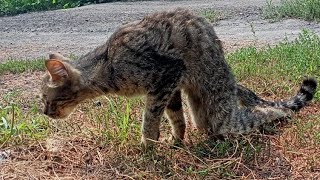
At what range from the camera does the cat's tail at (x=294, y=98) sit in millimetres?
5352

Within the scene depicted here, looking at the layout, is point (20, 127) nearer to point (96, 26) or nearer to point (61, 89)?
point (61, 89)

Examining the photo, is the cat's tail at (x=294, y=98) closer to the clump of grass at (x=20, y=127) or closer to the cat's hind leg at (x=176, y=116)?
the cat's hind leg at (x=176, y=116)

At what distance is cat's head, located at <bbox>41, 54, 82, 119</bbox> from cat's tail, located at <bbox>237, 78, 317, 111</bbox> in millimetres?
1483

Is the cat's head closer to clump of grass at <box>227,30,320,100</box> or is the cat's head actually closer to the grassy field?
the grassy field

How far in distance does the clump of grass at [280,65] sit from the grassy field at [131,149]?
36cm

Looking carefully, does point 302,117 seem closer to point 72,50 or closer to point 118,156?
point 118,156

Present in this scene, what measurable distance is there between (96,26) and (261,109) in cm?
904

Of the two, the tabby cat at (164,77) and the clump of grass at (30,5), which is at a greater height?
the tabby cat at (164,77)

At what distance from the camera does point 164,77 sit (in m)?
4.71

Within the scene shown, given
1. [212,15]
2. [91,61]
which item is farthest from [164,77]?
[212,15]

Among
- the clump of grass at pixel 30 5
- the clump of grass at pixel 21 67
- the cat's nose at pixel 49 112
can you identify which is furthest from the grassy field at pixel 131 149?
the clump of grass at pixel 30 5

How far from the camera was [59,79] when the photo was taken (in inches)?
188

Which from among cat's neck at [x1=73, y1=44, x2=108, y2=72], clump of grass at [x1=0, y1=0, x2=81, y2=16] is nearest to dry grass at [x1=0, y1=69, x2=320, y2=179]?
cat's neck at [x1=73, y1=44, x2=108, y2=72]

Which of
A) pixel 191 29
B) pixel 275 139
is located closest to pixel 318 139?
pixel 275 139
